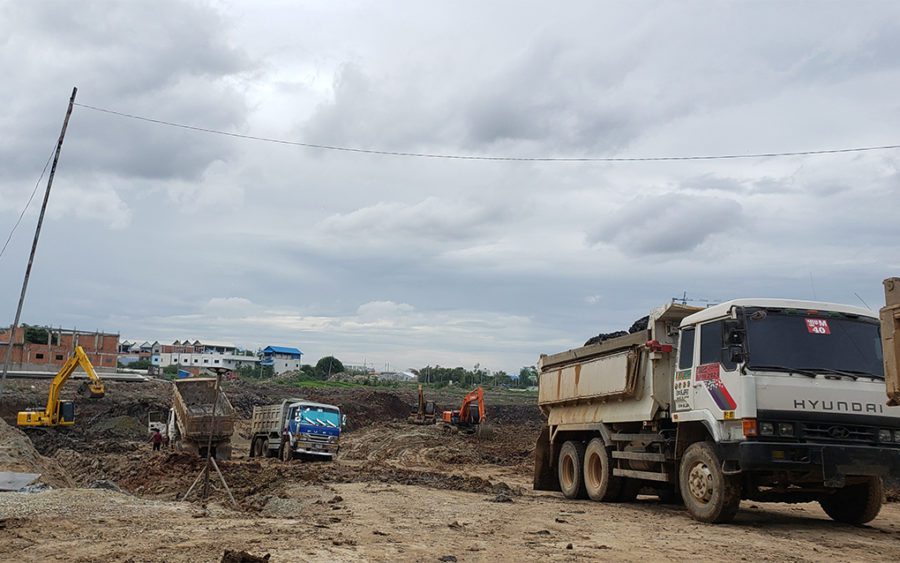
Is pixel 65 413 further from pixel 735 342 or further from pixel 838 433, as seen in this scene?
pixel 838 433

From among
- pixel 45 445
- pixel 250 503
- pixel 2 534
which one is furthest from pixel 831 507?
pixel 45 445

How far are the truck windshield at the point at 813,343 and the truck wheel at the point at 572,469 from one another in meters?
6.13

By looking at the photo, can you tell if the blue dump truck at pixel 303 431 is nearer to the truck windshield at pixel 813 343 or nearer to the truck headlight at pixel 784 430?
the truck windshield at pixel 813 343

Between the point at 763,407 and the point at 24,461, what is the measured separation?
20.1 m

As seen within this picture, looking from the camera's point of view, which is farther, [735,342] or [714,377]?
[714,377]

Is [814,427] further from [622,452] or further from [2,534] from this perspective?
[2,534]

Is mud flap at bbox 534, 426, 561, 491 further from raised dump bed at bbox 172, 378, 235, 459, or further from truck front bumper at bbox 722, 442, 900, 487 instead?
raised dump bed at bbox 172, 378, 235, 459

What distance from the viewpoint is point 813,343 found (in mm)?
12055

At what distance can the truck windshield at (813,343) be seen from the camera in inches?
467

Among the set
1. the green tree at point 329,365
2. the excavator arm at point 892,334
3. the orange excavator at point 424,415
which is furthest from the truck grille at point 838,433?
the green tree at point 329,365

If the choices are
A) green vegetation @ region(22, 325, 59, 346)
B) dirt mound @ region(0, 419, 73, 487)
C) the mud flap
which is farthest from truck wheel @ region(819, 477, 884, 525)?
green vegetation @ region(22, 325, 59, 346)

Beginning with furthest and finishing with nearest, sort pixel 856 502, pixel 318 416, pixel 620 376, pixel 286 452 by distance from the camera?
pixel 318 416, pixel 286 452, pixel 620 376, pixel 856 502

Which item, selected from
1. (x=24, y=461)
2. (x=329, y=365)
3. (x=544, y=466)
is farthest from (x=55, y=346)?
(x=544, y=466)

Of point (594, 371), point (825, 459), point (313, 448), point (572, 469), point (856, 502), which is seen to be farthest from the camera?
point (313, 448)
